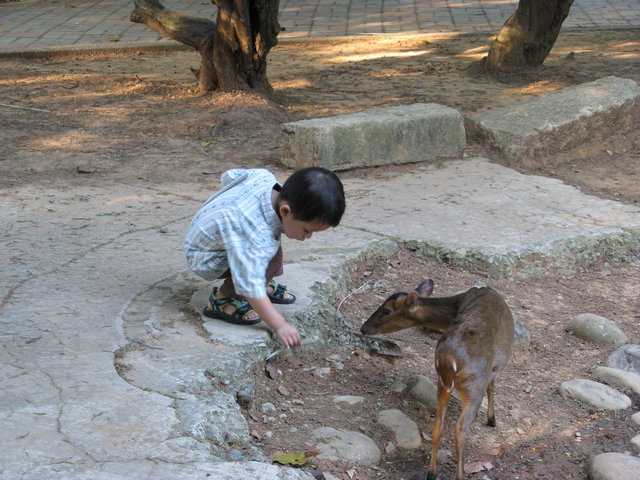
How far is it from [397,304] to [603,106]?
3933 mm

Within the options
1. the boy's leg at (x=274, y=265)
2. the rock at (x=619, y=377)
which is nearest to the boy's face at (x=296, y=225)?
the boy's leg at (x=274, y=265)

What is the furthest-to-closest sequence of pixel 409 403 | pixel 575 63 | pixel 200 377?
pixel 575 63 < pixel 409 403 < pixel 200 377

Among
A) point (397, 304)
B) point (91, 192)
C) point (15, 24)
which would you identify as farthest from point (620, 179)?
point (15, 24)

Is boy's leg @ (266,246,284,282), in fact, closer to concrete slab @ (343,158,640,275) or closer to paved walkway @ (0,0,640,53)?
concrete slab @ (343,158,640,275)

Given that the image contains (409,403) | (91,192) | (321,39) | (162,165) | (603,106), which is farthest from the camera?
(321,39)

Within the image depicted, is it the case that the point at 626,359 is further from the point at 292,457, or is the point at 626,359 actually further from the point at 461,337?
the point at 292,457

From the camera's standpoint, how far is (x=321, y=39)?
1076 centimetres

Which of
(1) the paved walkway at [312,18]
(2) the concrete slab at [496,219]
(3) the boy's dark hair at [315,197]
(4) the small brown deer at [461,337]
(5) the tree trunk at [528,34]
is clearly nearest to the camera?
(4) the small brown deer at [461,337]

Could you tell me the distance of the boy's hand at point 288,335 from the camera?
306cm

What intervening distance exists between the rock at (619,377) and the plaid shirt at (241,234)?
159 centimetres

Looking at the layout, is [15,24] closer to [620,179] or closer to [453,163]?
[453,163]

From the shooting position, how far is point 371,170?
19.5 feet

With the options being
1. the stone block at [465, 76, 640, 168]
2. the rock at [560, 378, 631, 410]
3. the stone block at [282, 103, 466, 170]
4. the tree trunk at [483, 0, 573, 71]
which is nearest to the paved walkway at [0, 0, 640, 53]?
the tree trunk at [483, 0, 573, 71]

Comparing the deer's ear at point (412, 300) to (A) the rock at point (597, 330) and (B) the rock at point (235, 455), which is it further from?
(B) the rock at point (235, 455)
